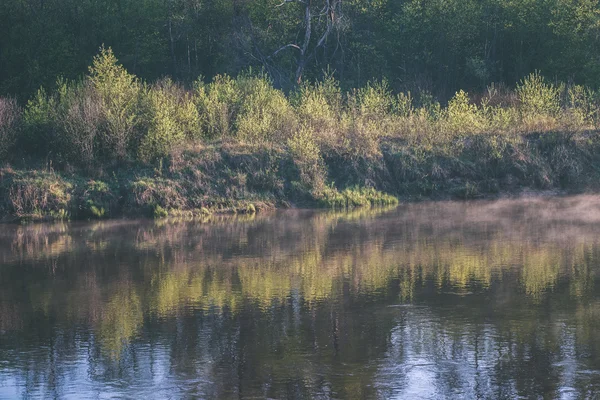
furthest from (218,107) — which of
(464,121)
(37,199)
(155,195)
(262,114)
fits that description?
(464,121)

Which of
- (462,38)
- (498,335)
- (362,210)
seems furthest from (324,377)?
(462,38)

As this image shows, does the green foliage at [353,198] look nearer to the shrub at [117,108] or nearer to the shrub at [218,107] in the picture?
the shrub at [218,107]

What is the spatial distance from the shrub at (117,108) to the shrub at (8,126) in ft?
11.1

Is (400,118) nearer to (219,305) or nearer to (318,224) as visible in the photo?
(318,224)

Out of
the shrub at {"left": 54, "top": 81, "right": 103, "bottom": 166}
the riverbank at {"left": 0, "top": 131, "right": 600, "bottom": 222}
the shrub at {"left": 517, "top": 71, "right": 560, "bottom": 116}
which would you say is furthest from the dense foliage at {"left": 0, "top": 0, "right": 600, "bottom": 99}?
the riverbank at {"left": 0, "top": 131, "right": 600, "bottom": 222}

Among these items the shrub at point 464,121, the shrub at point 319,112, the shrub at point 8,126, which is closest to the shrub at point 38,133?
the shrub at point 8,126

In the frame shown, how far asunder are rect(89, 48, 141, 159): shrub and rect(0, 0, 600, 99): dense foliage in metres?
11.4

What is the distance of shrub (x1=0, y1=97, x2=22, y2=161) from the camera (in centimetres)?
3594

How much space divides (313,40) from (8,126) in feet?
82.8

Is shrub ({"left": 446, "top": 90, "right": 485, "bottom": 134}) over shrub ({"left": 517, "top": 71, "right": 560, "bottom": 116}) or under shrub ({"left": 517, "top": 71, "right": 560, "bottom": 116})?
under

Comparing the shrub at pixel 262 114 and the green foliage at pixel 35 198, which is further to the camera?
the shrub at pixel 262 114

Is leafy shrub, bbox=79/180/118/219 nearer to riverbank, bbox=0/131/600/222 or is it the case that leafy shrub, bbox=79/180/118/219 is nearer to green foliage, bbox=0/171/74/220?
riverbank, bbox=0/131/600/222

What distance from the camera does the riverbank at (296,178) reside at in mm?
33562

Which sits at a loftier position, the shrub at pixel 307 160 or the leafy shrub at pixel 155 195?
the shrub at pixel 307 160
